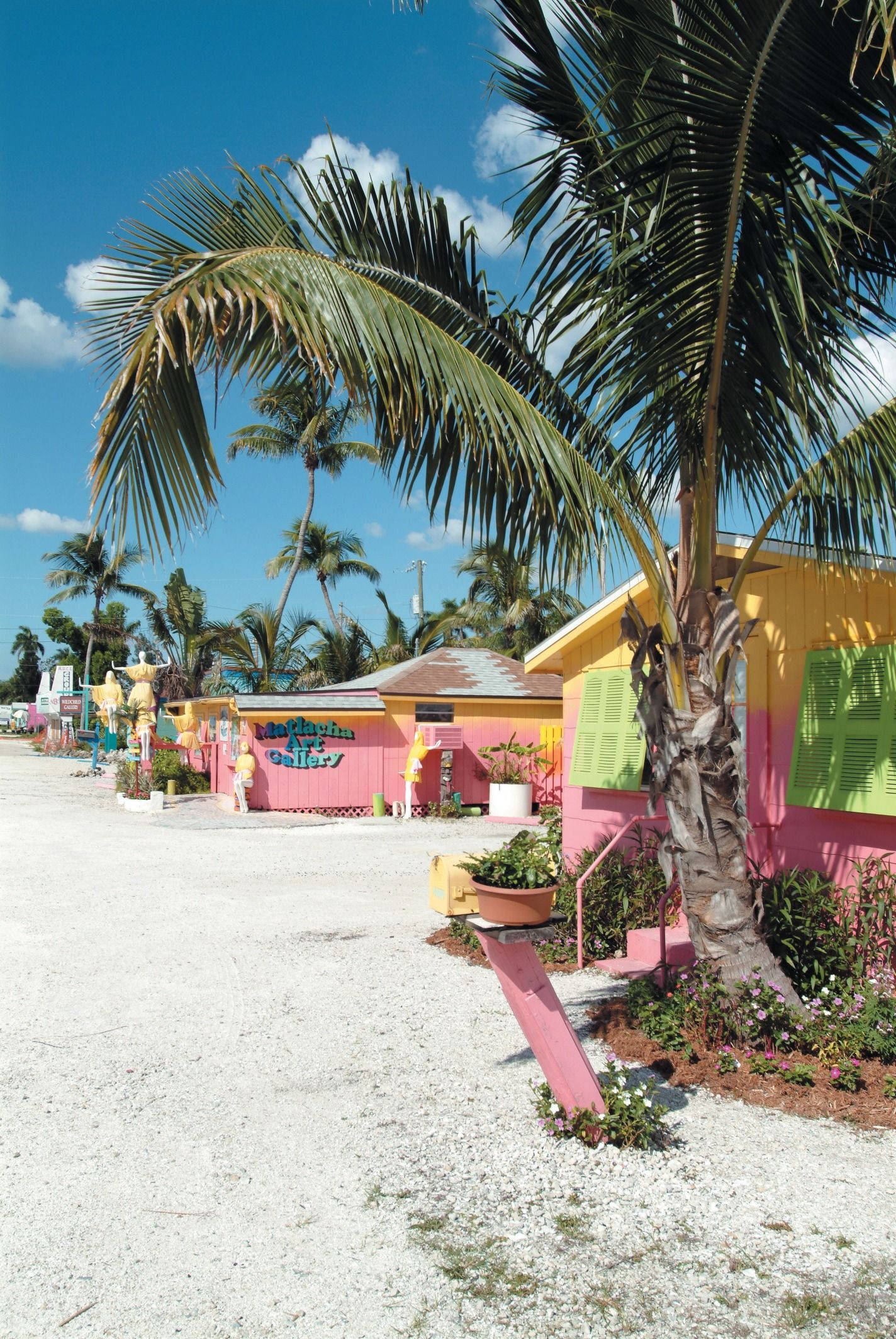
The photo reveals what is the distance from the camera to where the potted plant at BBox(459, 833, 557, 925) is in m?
4.19

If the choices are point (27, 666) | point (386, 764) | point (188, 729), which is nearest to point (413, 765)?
point (386, 764)

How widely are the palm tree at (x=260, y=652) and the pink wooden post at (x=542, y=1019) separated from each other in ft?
83.3

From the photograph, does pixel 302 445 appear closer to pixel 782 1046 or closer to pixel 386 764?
pixel 386 764

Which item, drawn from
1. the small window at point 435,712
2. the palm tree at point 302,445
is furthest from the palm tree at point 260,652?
the small window at point 435,712

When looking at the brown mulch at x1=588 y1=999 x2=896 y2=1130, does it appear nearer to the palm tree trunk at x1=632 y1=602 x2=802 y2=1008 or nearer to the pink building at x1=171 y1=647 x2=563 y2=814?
the palm tree trunk at x1=632 y1=602 x2=802 y2=1008

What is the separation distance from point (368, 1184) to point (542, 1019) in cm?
103

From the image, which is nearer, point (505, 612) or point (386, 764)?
point (386, 764)

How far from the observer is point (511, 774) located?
19.7 meters

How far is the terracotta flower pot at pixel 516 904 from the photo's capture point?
418 centimetres

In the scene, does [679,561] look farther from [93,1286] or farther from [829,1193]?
[93,1286]

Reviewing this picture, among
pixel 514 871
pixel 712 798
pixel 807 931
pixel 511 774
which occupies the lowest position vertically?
pixel 511 774

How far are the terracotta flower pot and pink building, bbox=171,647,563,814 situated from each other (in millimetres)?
15178

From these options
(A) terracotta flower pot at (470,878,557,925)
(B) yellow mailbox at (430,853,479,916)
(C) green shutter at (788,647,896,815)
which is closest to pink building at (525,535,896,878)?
(C) green shutter at (788,647,896,815)

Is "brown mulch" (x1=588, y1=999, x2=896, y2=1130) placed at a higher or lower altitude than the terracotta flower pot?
lower
